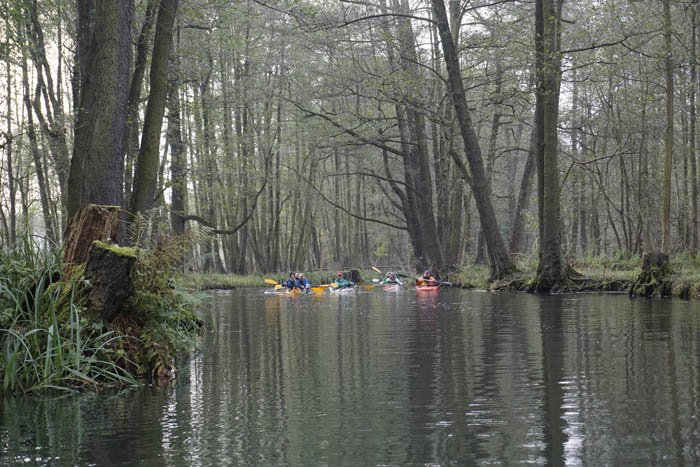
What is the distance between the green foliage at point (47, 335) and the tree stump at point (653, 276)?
11.2 meters

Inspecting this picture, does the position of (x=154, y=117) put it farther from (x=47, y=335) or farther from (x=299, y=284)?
(x=299, y=284)

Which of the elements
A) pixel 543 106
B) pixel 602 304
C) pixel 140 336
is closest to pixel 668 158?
pixel 543 106

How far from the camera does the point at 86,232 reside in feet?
20.3

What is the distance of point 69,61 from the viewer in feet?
63.5

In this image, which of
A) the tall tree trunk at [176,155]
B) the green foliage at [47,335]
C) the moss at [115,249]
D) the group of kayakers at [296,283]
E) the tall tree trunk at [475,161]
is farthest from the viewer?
the group of kayakers at [296,283]

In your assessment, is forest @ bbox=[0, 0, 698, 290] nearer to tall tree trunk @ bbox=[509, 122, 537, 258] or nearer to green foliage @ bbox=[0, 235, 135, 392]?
tall tree trunk @ bbox=[509, 122, 537, 258]

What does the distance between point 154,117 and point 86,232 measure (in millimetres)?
4195

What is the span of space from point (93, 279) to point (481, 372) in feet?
10.3

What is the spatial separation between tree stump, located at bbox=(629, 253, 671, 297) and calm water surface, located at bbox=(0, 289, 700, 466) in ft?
21.1

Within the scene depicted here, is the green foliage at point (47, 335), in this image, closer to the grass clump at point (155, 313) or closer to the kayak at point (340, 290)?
the grass clump at point (155, 313)

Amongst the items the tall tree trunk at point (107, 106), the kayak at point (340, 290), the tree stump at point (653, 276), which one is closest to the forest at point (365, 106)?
the tall tree trunk at point (107, 106)

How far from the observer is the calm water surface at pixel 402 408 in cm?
319

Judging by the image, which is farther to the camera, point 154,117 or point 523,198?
point 523,198

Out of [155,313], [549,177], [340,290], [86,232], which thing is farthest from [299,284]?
[86,232]
